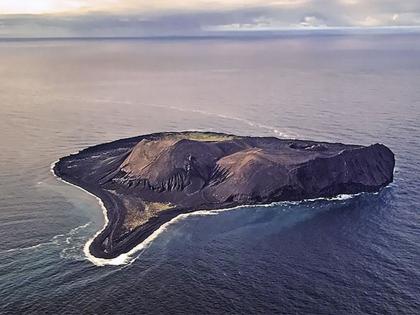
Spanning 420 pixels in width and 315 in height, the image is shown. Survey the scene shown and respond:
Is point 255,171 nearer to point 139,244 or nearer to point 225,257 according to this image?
point 225,257

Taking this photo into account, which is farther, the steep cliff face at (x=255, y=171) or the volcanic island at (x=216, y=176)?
the steep cliff face at (x=255, y=171)

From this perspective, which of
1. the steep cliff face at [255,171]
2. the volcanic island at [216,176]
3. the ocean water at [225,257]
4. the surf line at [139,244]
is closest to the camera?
the ocean water at [225,257]

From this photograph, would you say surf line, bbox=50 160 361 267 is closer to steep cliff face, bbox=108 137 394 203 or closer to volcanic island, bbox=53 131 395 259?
volcanic island, bbox=53 131 395 259

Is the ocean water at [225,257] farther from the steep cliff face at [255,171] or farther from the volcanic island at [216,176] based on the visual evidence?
the steep cliff face at [255,171]

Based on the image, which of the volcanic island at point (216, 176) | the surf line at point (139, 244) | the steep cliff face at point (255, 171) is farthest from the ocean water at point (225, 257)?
the steep cliff face at point (255, 171)

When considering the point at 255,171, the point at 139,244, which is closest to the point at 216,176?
the point at 255,171

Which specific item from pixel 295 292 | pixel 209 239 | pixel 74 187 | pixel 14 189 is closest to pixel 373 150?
pixel 209 239

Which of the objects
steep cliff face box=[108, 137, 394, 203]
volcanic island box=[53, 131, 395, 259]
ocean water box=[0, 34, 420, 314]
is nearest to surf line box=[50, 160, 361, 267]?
ocean water box=[0, 34, 420, 314]

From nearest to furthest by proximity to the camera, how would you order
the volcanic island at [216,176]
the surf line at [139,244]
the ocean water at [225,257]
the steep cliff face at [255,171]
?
the ocean water at [225,257] < the surf line at [139,244] < the volcanic island at [216,176] < the steep cliff face at [255,171]
